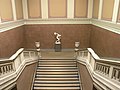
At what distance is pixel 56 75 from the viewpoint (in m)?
Result: 7.79

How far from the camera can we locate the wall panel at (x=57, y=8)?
32.9 ft

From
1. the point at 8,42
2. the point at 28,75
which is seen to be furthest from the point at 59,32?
the point at 28,75

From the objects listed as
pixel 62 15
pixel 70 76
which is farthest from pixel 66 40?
pixel 70 76

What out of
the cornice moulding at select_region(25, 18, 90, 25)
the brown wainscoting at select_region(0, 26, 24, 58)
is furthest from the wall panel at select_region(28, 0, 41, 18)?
the brown wainscoting at select_region(0, 26, 24, 58)

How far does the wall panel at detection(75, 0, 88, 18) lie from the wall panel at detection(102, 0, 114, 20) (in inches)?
104

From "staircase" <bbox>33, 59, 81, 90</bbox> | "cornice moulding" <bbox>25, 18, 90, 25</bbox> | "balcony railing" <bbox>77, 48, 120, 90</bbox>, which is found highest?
"cornice moulding" <bbox>25, 18, 90, 25</bbox>

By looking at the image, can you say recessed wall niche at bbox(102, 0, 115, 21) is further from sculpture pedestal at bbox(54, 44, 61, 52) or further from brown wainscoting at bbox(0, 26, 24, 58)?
brown wainscoting at bbox(0, 26, 24, 58)

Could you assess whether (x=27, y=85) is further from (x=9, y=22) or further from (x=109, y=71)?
(x=109, y=71)

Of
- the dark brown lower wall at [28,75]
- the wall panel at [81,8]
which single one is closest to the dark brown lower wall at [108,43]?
the wall panel at [81,8]

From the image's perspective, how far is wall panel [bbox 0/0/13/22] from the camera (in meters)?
6.77

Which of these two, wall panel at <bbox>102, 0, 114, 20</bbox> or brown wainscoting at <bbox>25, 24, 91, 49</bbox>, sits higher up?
wall panel at <bbox>102, 0, 114, 20</bbox>

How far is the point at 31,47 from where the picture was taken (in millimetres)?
10953

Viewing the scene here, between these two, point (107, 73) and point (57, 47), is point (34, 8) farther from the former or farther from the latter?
point (107, 73)

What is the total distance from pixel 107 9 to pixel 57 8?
13.7 feet
